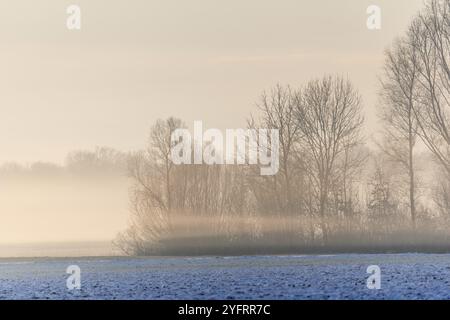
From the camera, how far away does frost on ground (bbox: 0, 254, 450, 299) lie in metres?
23.5

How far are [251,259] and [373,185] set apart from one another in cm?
676

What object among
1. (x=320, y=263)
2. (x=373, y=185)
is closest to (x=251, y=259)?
(x=320, y=263)

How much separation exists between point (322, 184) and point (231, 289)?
581 inches

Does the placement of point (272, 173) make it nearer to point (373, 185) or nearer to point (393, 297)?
point (373, 185)

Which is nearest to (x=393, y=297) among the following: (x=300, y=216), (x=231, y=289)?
(x=231, y=289)

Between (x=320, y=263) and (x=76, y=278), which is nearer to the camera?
(x=76, y=278)

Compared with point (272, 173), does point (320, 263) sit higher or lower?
lower

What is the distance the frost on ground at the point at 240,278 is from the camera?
77.0 ft

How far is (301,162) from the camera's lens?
38.7m

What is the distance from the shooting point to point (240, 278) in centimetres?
2778
